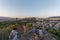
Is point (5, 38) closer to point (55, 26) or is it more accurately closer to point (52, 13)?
point (55, 26)

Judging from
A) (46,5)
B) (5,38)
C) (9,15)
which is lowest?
(5,38)

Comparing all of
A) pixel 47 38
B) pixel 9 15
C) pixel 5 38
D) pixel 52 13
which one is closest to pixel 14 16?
pixel 9 15

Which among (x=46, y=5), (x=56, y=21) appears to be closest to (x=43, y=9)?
(x=46, y=5)

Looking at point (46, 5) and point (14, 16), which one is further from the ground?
point (46, 5)

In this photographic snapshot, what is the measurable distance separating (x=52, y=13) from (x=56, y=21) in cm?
77

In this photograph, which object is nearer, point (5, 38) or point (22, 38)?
point (22, 38)

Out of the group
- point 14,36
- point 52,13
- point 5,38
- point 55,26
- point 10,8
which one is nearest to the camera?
point 14,36

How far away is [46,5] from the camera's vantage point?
9164mm

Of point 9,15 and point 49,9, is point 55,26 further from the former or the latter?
point 9,15

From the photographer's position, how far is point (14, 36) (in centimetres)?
473

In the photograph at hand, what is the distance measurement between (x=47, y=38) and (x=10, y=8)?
4316 mm

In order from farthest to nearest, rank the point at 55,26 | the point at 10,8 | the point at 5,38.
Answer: the point at 10,8 < the point at 55,26 < the point at 5,38

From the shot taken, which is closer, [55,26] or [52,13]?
[55,26]

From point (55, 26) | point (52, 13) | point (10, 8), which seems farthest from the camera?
point (52, 13)
